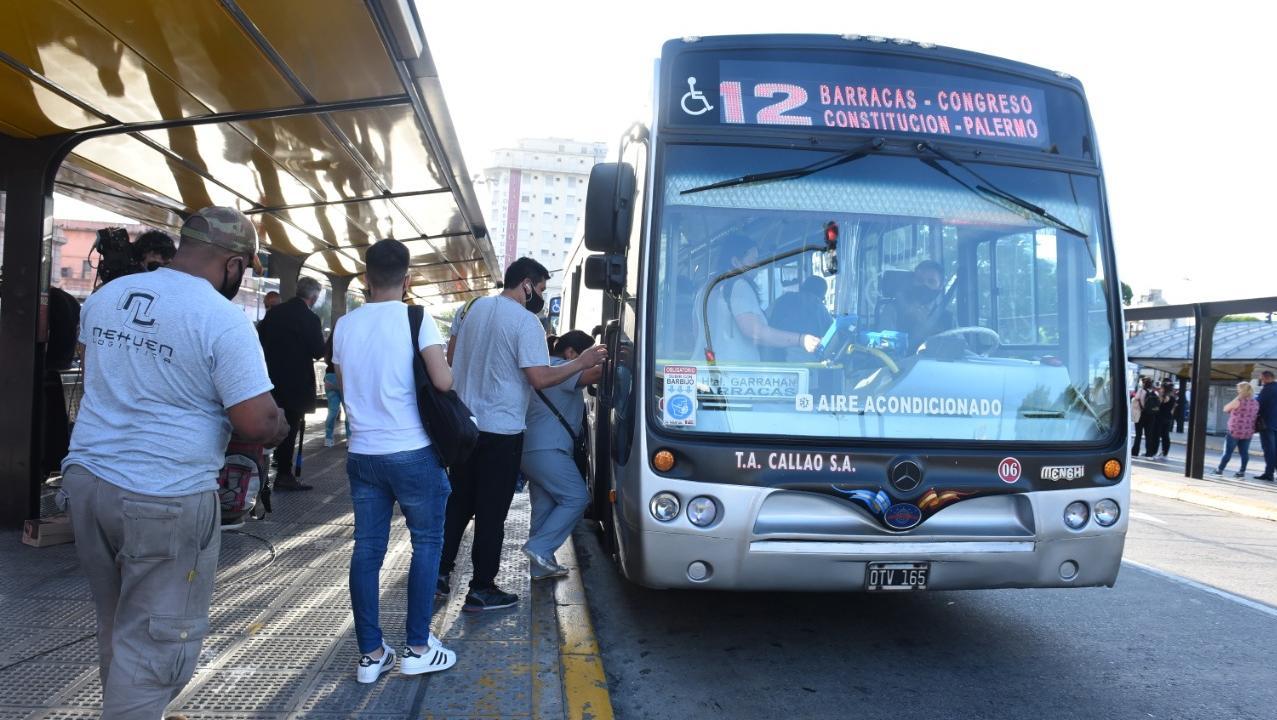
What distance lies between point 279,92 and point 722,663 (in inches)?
164

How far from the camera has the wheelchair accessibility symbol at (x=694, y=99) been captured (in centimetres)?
448

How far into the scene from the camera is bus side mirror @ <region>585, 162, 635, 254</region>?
4555 mm

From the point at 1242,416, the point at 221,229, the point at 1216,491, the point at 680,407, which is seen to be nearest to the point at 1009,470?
the point at 680,407

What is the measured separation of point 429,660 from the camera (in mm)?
3936

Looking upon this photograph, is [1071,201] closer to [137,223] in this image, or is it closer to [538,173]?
[137,223]

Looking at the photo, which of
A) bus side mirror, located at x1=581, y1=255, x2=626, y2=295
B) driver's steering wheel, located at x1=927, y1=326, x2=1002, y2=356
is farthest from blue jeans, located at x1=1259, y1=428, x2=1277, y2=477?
bus side mirror, located at x1=581, y1=255, x2=626, y2=295

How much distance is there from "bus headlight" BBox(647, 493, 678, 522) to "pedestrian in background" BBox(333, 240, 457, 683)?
3.03 feet

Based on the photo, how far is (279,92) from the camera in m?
5.63

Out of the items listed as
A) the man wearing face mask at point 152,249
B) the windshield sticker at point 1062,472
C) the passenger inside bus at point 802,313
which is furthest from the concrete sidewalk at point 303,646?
the windshield sticker at point 1062,472

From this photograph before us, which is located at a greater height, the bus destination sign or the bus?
the bus destination sign

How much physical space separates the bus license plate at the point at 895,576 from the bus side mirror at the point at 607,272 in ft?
6.01

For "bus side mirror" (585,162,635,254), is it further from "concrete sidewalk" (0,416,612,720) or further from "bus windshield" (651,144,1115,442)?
"concrete sidewalk" (0,416,612,720)

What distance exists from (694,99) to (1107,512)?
2.80 meters

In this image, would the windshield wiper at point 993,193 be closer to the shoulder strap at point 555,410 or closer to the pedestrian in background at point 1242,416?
the shoulder strap at point 555,410
